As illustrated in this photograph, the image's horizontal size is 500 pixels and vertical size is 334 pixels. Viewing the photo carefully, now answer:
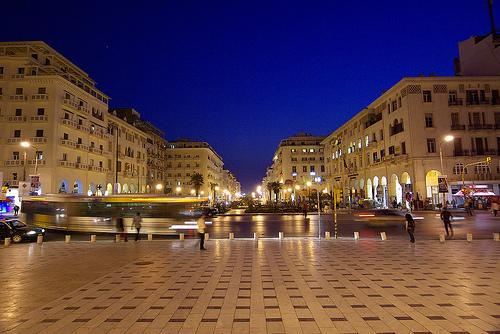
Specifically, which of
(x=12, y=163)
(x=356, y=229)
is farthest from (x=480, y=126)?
(x=12, y=163)

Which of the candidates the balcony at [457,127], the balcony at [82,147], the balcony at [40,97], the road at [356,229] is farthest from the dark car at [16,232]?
the balcony at [457,127]

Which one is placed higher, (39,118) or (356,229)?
(39,118)

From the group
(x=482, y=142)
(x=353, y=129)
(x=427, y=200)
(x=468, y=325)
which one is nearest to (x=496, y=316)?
(x=468, y=325)

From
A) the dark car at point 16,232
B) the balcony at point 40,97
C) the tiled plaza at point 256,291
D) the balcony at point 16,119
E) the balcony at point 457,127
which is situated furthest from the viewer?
the balcony at point 457,127

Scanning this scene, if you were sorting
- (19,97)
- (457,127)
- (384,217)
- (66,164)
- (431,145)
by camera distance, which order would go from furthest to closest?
(457,127)
(431,145)
(66,164)
(19,97)
(384,217)

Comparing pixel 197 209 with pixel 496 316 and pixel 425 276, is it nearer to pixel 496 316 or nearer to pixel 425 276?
pixel 425 276

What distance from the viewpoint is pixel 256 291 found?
9.89 metres

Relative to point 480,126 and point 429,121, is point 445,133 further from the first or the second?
point 480,126

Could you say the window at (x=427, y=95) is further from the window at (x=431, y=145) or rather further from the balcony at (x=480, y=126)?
the balcony at (x=480, y=126)

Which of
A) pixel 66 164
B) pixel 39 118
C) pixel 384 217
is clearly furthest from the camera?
pixel 66 164

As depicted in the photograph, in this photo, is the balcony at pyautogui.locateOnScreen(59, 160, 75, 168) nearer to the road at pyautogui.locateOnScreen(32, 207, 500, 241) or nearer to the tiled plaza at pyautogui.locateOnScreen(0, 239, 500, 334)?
the road at pyautogui.locateOnScreen(32, 207, 500, 241)

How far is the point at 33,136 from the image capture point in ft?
152

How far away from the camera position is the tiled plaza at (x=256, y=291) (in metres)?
7.38

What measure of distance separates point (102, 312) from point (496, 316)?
8.99 metres
